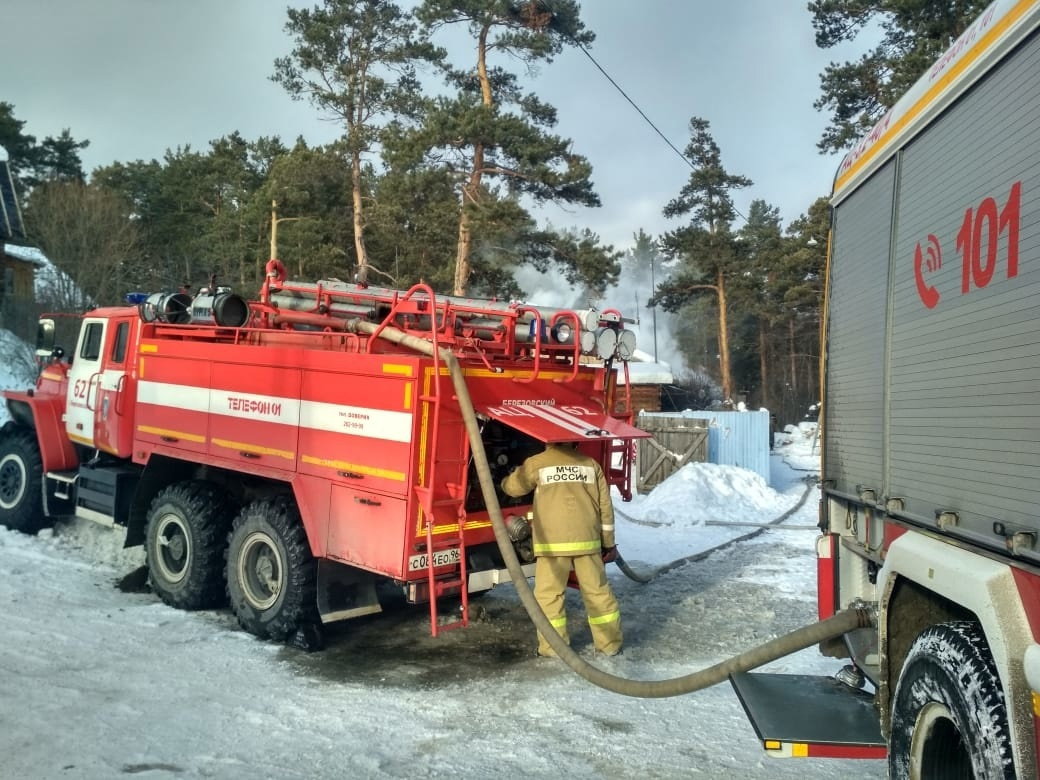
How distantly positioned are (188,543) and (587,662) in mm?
3828

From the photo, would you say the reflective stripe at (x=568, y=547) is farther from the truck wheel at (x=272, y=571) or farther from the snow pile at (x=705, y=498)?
the snow pile at (x=705, y=498)

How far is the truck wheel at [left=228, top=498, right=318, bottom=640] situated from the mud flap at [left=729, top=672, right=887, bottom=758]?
11.2ft

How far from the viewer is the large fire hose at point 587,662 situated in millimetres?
3758

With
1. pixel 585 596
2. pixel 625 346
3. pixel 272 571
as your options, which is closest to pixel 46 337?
pixel 272 571

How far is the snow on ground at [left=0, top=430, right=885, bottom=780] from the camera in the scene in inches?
166

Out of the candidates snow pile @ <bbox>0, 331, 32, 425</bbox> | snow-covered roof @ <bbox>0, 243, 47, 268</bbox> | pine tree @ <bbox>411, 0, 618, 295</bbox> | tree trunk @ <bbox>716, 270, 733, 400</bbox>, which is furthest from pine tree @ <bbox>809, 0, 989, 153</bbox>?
snow-covered roof @ <bbox>0, 243, 47, 268</bbox>

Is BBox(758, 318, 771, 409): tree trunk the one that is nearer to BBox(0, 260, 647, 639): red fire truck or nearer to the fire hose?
the fire hose

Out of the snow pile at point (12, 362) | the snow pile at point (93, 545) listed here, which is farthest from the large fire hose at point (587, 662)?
the snow pile at point (12, 362)

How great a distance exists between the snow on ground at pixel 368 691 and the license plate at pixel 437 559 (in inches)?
31.8

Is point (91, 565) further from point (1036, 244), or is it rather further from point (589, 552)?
point (1036, 244)

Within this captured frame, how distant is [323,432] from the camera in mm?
5926

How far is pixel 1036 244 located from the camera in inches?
93.3

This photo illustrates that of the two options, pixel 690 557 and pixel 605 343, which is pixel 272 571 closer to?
pixel 605 343

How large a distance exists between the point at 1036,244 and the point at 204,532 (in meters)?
6.48
